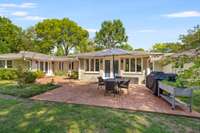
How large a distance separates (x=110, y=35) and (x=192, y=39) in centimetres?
4710

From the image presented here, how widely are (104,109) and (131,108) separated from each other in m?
1.30

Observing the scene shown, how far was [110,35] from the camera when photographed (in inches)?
2028

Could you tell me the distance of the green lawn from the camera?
632cm

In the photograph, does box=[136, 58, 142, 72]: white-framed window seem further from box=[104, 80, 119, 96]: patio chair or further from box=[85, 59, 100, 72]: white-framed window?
box=[104, 80, 119, 96]: patio chair

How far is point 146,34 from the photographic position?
40.2m

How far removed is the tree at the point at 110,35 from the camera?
51.2 meters

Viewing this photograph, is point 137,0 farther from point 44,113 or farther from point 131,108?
point 44,113

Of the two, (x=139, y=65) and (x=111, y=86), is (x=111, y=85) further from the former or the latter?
(x=139, y=65)

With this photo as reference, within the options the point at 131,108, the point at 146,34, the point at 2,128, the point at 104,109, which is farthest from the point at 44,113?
the point at 146,34

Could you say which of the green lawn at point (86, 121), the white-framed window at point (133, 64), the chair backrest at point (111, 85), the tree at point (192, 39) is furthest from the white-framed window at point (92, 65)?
the tree at point (192, 39)

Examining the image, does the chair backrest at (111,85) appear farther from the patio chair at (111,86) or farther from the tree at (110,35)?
the tree at (110,35)

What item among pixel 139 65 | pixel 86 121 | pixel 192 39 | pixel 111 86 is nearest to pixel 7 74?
pixel 139 65

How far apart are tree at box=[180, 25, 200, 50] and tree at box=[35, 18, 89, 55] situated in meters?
45.5

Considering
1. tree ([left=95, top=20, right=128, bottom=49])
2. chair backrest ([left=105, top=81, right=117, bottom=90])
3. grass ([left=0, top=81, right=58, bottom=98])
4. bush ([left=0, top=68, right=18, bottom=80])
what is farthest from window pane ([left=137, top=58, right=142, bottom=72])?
tree ([left=95, top=20, right=128, bottom=49])
